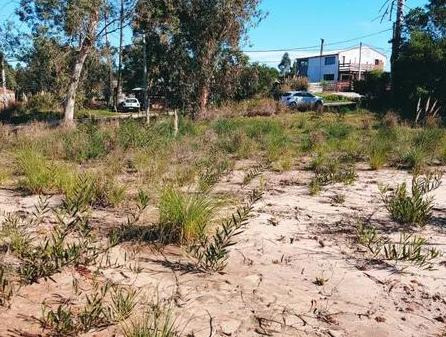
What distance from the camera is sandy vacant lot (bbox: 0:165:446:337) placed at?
309cm

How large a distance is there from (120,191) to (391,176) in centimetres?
475

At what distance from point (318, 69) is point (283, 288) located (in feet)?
236

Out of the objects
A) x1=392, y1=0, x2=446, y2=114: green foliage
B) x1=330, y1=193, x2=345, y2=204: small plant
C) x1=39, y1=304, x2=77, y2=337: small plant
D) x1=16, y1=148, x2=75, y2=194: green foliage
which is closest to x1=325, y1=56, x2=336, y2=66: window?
x1=392, y1=0, x2=446, y2=114: green foliage

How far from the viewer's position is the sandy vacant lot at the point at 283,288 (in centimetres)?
309

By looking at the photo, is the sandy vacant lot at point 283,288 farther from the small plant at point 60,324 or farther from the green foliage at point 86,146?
the green foliage at point 86,146

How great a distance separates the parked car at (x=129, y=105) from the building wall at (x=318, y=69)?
34.0 meters

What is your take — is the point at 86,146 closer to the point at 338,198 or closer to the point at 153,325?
the point at 338,198

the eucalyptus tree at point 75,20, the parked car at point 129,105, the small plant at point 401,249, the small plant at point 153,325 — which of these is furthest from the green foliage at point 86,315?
the parked car at point 129,105

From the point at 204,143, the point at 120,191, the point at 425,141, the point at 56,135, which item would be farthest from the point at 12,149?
the point at 425,141

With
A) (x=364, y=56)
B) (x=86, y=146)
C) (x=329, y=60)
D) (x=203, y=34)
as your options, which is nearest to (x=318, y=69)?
(x=329, y=60)

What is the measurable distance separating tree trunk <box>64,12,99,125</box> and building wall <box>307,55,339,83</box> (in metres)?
54.7

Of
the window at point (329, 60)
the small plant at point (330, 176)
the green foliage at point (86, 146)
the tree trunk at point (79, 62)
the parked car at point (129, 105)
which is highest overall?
the window at point (329, 60)

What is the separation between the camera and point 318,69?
238 feet

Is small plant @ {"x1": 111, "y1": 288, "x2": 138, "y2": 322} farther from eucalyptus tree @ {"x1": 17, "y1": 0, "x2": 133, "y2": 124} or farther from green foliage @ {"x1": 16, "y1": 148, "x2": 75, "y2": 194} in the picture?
eucalyptus tree @ {"x1": 17, "y1": 0, "x2": 133, "y2": 124}
